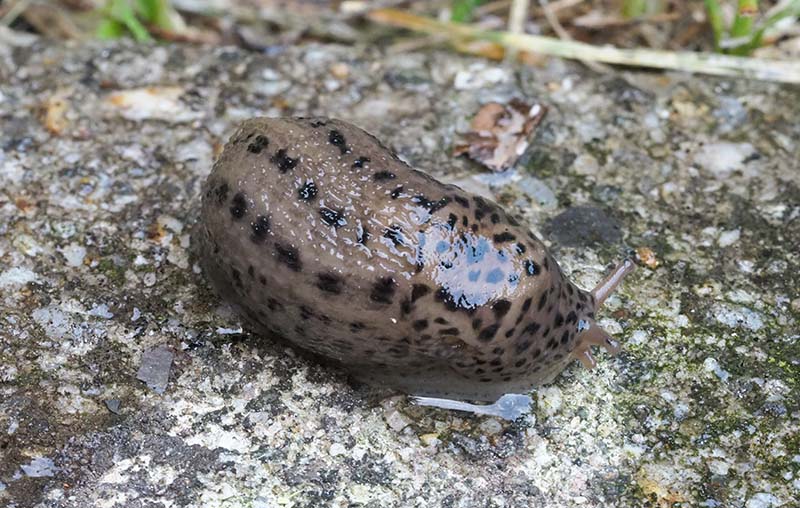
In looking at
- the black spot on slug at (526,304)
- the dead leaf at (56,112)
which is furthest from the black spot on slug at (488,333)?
the dead leaf at (56,112)

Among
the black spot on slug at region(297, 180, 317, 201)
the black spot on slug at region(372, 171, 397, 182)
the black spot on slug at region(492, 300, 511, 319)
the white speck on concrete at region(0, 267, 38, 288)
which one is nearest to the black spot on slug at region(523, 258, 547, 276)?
the black spot on slug at region(492, 300, 511, 319)

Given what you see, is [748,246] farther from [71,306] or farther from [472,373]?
[71,306]

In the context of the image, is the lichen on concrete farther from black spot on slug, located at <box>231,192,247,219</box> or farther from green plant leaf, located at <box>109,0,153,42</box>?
black spot on slug, located at <box>231,192,247,219</box>

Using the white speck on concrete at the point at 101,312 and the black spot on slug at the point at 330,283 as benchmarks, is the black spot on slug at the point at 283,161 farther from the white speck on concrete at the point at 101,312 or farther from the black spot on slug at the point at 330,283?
the white speck on concrete at the point at 101,312

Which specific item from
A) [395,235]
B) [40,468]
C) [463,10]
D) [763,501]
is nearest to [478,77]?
[463,10]

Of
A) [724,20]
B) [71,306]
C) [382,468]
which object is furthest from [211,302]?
[724,20]

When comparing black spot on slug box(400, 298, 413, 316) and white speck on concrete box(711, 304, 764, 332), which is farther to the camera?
white speck on concrete box(711, 304, 764, 332)
